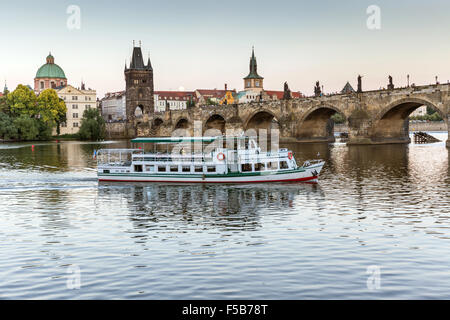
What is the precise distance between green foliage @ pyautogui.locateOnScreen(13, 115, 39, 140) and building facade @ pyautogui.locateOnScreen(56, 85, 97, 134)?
27.8m

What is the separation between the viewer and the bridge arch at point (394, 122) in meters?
65.9

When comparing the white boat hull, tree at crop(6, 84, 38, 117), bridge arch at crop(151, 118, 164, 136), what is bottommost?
the white boat hull

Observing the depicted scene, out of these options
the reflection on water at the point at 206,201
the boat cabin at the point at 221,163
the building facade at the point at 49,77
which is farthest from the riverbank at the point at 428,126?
the reflection on water at the point at 206,201

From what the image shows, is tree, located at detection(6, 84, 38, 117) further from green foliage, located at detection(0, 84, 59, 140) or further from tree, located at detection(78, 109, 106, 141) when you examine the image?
tree, located at detection(78, 109, 106, 141)

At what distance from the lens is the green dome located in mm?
183750

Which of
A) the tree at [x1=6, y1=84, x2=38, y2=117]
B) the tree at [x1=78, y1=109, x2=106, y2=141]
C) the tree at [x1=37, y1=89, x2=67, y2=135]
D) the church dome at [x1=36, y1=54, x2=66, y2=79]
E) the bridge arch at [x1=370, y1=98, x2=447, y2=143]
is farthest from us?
the church dome at [x1=36, y1=54, x2=66, y2=79]

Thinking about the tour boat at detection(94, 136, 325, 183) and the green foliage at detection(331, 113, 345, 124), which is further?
the green foliage at detection(331, 113, 345, 124)

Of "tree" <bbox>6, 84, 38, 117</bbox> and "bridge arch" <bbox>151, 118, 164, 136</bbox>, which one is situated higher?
"tree" <bbox>6, 84, 38, 117</bbox>

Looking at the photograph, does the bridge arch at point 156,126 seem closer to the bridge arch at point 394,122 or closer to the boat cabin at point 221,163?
the bridge arch at point 394,122

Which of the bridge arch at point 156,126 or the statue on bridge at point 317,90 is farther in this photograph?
the bridge arch at point 156,126

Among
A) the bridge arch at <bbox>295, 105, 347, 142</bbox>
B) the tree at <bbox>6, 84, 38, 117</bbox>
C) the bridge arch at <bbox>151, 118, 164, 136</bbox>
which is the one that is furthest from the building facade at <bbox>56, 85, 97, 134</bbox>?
the bridge arch at <bbox>295, 105, 347, 142</bbox>
